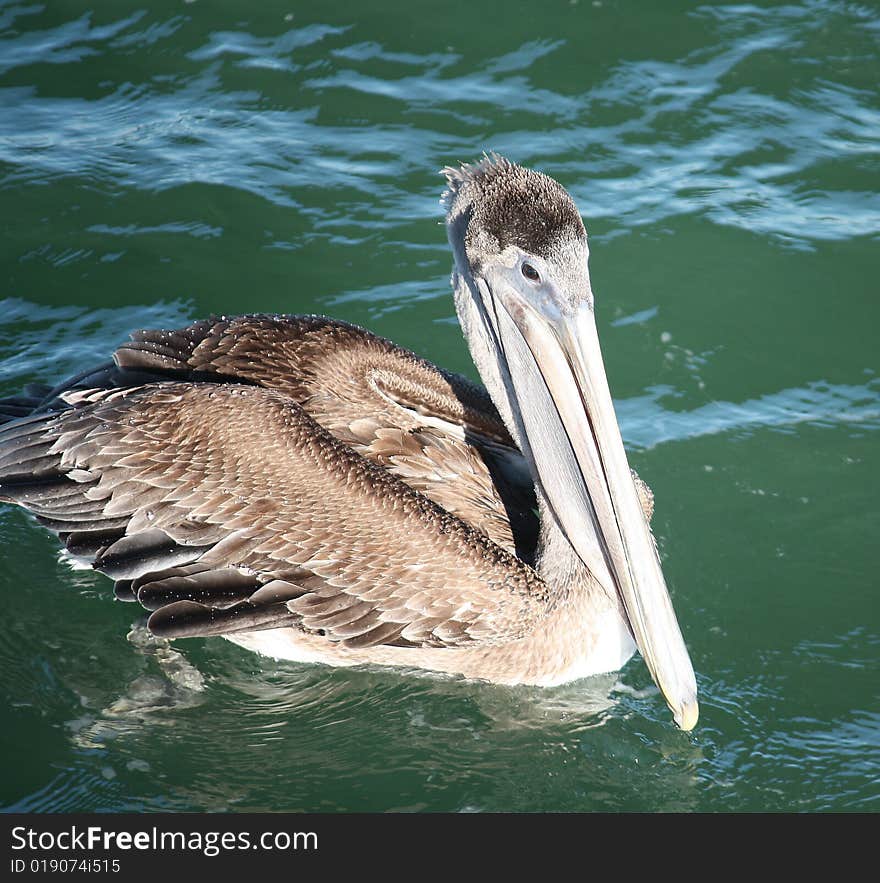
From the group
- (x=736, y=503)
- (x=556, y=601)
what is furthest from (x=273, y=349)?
(x=736, y=503)

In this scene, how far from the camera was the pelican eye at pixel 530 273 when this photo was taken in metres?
5.05

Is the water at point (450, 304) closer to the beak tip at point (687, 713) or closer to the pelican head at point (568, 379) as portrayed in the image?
the beak tip at point (687, 713)

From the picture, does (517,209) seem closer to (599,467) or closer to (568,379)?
(568,379)

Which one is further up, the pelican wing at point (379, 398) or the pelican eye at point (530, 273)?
the pelican eye at point (530, 273)

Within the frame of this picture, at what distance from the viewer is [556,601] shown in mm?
5695

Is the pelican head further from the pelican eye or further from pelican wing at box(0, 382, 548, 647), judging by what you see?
pelican wing at box(0, 382, 548, 647)

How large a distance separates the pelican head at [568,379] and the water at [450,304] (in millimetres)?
839

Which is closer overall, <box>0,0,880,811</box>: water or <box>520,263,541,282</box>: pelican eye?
<box>520,263,541,282</box>: pelican eye

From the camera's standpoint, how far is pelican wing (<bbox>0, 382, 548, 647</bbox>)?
537cm

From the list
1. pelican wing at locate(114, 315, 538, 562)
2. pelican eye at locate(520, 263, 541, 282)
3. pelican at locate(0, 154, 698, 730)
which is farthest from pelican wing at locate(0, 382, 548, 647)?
pelican eye at locate(520, 263, 541, 282)

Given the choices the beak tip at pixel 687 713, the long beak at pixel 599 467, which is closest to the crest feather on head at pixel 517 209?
the long beak at pixel 599 467

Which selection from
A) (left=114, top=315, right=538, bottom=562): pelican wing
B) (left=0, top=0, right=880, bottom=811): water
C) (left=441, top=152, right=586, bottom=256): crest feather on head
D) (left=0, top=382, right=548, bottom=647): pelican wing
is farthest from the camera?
(left=114, top=315, right=538, bottom=562): pelican wing
